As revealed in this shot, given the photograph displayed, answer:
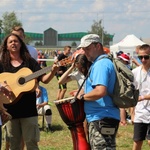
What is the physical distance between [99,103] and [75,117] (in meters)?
0.39

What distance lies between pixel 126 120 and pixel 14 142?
15.2ft

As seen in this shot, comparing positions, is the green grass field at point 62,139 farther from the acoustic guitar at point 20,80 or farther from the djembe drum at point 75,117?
the djembe drum at point 75,117

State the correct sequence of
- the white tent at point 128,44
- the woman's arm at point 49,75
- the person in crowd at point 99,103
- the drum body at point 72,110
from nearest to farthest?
the person in crowd at point 99,103 < the drum body at point 72,110 < the woman's arm at point 49,75 < the white tent at point 128,44

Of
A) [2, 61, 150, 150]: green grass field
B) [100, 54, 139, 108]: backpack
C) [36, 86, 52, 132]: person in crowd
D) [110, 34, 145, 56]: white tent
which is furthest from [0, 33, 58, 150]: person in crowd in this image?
[110, 34, 145, 56]: white tent

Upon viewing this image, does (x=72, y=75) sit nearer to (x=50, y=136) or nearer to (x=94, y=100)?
(x=94, y=100)

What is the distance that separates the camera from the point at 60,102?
161 inches

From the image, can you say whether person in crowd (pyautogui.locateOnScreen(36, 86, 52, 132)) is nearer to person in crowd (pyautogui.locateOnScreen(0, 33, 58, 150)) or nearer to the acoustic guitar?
person in crowd (pyautogui.locateOnScreen(0, 33, 58, 150))

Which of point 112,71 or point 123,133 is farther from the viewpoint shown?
point 123,133

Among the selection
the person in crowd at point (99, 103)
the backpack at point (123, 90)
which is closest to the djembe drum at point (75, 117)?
the person in crowd at point (99, 103)

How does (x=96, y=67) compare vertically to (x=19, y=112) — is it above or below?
above

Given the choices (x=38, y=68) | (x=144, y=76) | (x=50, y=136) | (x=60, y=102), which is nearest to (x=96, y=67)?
(x=60, y=102)

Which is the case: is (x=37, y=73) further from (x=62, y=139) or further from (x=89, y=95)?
(x=62, y=139)

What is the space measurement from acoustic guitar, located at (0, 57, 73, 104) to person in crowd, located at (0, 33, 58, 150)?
1.7 inches

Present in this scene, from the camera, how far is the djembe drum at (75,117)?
404cm
